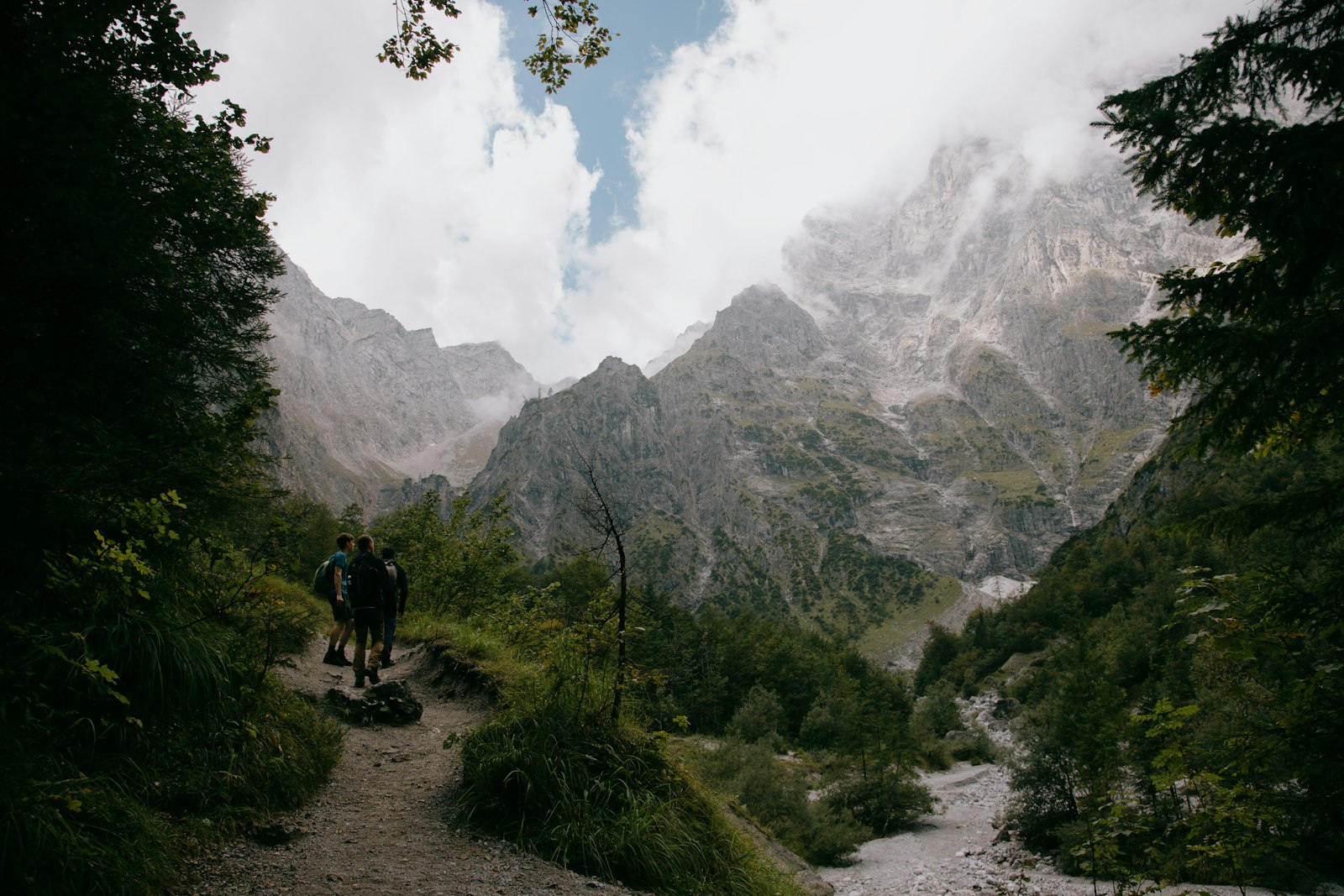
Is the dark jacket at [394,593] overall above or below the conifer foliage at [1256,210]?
below

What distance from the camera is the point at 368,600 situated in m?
10.1

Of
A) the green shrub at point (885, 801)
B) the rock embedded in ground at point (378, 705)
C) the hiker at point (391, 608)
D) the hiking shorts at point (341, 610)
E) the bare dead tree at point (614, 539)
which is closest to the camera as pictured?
the bare dead tree at point (614, 539)

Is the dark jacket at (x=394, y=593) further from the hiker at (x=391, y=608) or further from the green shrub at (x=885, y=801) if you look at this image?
the green shrub at (x=885, y=801)

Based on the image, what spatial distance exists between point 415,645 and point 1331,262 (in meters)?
15.1

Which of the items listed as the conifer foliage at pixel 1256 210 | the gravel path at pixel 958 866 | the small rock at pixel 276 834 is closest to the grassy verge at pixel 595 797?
the small rock at pixel 276 834

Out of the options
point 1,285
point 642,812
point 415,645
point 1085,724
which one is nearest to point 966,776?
point 1085,724

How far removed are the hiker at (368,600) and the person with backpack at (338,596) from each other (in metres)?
0.39

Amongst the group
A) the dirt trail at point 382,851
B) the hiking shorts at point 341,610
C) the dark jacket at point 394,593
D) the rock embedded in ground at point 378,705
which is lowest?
the dirt trail at point 382,851

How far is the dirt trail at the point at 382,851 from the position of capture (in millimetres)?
4340

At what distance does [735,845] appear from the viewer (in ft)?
21.1

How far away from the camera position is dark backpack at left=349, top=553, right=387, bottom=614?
10.0 meters

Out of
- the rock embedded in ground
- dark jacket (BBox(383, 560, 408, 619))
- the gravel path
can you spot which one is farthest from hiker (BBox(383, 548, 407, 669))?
the gravel path

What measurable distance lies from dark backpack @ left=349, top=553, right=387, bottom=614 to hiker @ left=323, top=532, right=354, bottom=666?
1.31ft

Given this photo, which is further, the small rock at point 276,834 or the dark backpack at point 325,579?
the dark backpack at point 325,579
